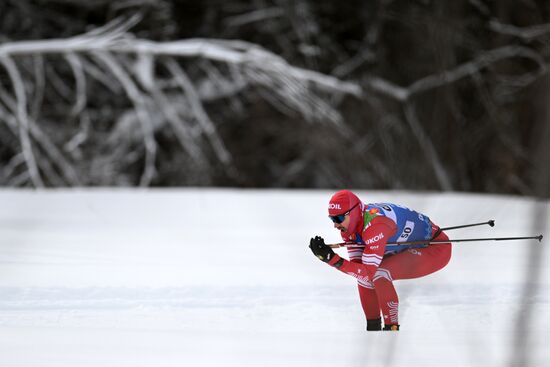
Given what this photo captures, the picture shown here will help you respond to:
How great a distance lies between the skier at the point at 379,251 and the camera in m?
5.32

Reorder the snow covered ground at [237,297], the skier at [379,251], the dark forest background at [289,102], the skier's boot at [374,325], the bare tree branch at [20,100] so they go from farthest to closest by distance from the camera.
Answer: the dark forest background at [289,102] → the bare tree branch at [20,100] → the skier's boot at [374,325] → the skier at [379,251] → the snow covered ground at [237,297]

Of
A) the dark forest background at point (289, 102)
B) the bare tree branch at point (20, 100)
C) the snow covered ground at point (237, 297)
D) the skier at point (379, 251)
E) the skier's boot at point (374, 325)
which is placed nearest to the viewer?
the snow covered ground at point (237, 297)

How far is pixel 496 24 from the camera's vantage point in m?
18.7

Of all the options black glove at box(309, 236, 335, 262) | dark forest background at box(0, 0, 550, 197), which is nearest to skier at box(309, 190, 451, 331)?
black glove at box(309, 236, 335, 262)

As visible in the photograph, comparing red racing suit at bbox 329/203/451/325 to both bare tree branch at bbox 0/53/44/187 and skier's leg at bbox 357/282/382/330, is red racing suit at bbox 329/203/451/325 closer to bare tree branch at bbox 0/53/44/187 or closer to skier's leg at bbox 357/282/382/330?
skier's leg at bbox 357/282/382/330

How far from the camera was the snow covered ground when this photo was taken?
448 centimetres

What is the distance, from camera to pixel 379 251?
5297 mm

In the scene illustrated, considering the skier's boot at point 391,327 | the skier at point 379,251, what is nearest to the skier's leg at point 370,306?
the skier at point 379,251

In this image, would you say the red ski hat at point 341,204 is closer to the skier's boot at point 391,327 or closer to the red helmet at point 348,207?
the red helmet at point 348,207

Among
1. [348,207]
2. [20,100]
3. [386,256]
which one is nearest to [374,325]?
[386,256]

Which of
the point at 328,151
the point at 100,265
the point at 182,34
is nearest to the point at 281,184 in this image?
the point at 328,151

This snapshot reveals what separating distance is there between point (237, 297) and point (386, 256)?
1.61 m

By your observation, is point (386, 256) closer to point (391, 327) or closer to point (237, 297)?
point (391, 327)

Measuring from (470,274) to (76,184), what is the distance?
11912 millimetres
